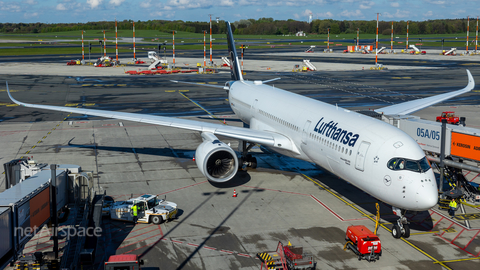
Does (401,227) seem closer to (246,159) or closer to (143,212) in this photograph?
(143,212)

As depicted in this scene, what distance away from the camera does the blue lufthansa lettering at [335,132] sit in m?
21.9

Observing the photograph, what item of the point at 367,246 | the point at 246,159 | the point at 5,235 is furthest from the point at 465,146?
the point at 5,235

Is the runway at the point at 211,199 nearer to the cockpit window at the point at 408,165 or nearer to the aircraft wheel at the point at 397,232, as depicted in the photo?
the aircraft wheel at the point at 397,232

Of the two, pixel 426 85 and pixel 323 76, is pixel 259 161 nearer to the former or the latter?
pixel 426 85

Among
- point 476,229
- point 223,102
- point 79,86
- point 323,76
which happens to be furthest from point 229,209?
point 323,76

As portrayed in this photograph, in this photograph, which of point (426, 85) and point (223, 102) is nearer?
point (223, 102)

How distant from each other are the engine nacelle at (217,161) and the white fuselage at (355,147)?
10.6ft

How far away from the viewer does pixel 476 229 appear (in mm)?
21844

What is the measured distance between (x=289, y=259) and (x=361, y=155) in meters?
6.20

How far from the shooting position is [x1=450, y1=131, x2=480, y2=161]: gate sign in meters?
23.2

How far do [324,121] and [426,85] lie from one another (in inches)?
2257

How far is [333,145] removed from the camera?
906 inches

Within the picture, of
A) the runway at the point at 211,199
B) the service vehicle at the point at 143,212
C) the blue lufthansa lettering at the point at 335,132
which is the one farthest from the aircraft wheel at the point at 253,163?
the service vehicle at the point at 143,212

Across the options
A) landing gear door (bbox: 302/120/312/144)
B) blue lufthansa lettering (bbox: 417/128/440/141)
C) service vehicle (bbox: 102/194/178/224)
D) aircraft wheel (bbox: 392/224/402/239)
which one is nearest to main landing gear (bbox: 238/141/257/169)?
landing gear door (bbox: 302/120/312/144)
